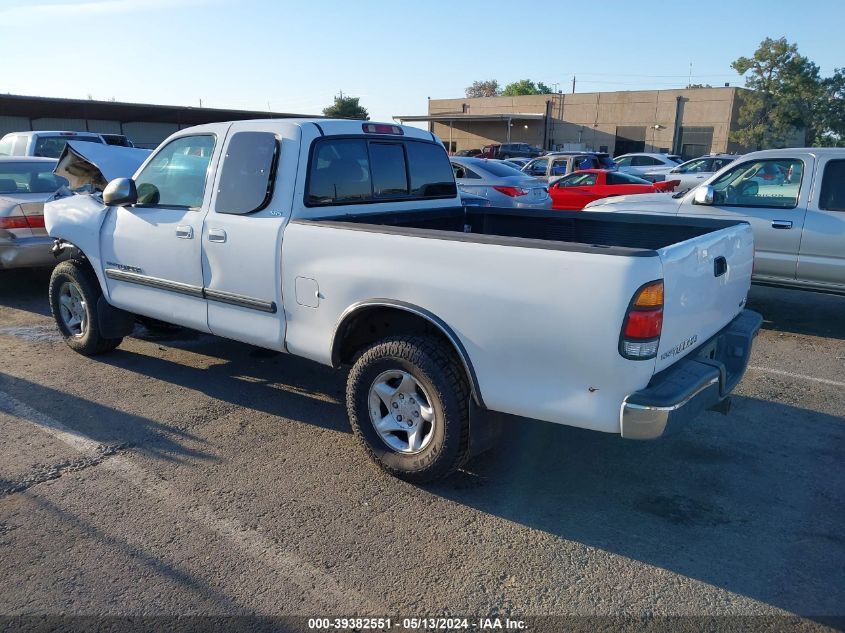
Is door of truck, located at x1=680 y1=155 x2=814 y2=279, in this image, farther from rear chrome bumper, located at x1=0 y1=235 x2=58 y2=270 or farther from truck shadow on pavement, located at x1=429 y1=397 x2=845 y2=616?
rear chrome bumper, located at x1=0 y1=235 x2=58 y2=270

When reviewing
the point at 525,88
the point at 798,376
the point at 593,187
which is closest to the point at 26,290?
the point at 798,376

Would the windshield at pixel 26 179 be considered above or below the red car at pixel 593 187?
above

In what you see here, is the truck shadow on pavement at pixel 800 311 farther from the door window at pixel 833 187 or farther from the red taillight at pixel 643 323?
the red taillight at pixel 643 323

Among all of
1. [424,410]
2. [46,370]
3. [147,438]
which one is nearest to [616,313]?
[424,410]

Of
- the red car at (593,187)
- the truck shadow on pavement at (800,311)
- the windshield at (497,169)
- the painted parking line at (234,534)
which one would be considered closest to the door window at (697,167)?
the red car at (593,187)

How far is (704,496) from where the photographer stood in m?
3.82

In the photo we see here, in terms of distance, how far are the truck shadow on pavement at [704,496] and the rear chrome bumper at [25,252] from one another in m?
6.25

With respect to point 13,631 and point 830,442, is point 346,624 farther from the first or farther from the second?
point 830,442

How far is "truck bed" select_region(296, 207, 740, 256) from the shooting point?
173 inches

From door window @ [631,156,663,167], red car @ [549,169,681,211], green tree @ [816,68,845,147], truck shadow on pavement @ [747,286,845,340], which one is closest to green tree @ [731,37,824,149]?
green tree @ [816,68,845,147]

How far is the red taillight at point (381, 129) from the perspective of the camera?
15.9ft

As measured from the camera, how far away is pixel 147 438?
4.49 m

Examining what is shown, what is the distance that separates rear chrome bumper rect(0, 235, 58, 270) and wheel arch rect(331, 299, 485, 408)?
17.7ft

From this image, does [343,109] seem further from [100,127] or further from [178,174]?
[178,174]
